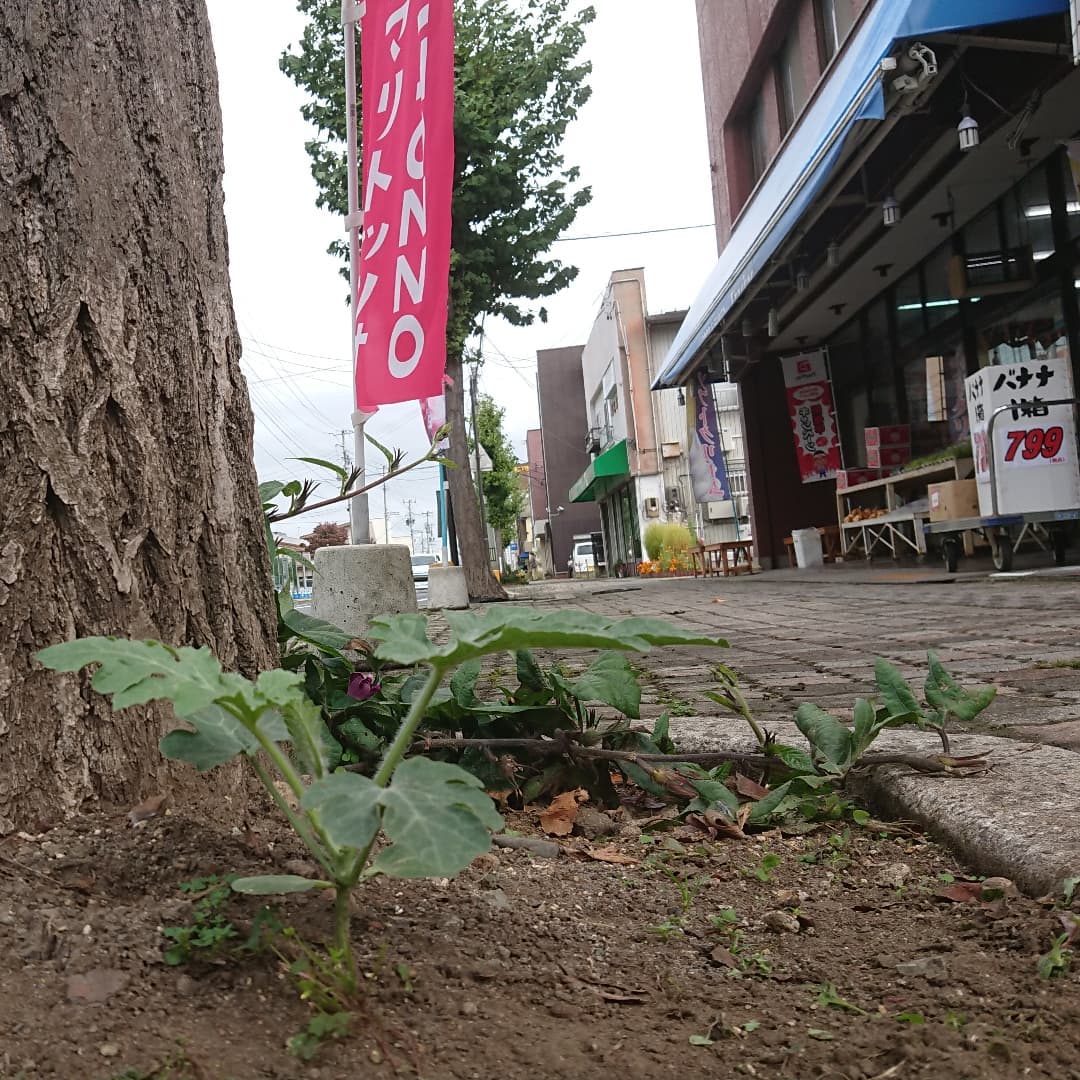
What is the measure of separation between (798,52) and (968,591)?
759 centimetres

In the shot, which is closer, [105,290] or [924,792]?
[105,290]

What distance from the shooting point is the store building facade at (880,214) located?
6656 millimetres

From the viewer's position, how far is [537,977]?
0.92 metres

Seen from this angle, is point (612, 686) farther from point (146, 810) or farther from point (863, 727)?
point (146, 810)

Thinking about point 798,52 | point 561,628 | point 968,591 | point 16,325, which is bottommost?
point 968,591

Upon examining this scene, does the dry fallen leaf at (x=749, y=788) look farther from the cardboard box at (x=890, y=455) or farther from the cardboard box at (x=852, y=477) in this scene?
the cardboard box at (x=852, y=477)

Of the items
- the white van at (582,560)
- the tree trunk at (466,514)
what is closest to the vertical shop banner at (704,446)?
the tree trunk at (466,514)

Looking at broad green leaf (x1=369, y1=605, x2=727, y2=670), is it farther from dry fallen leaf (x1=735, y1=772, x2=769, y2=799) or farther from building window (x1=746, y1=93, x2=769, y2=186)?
building window (x1=746, y1=93, x2=769, y2=186)

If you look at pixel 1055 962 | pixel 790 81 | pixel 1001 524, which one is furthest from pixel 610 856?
pixel 790 81

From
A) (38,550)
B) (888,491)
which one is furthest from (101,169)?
(888,491)

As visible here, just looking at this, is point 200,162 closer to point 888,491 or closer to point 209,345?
point 209,345

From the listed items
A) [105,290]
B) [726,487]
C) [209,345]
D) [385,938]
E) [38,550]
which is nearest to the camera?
[385,938]

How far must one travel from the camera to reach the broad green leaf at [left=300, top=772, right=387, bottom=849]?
26.1 inches

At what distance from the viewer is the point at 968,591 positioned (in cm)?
696
